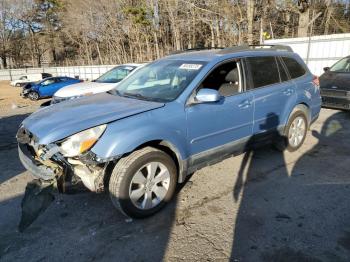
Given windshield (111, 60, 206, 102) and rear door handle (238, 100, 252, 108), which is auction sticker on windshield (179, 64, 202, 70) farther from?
rear door handle (238, 100, 252, 108)

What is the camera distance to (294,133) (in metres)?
5.30

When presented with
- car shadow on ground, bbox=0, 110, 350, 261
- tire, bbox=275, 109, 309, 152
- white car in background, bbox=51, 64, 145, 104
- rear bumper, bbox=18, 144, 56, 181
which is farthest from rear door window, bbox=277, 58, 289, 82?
white car in background, bbox=51, 64, 145, 104

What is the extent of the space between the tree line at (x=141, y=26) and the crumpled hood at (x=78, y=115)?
11334 mm

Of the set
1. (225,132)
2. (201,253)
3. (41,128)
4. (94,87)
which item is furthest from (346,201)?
(94,87)

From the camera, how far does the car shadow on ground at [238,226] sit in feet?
9.32

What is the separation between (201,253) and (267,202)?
1254 millimetres

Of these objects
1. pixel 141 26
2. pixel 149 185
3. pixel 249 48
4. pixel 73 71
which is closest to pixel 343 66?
pixel 249 48

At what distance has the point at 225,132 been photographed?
4.04m

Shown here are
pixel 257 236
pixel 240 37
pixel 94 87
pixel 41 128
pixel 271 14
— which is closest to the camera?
pixel 257 236

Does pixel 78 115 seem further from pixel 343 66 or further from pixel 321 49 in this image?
pixel 321 49

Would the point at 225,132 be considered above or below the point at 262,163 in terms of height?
above

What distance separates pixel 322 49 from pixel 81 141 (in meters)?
12.9

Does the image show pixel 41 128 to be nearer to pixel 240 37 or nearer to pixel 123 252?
pixel 123 252

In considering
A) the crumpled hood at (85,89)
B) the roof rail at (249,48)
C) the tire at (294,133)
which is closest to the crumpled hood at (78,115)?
the roof rail at (249,48)
